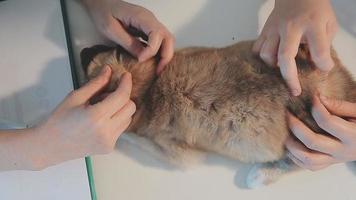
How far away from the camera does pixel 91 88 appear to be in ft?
3.08

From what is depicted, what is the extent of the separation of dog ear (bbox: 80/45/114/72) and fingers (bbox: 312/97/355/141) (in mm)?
458

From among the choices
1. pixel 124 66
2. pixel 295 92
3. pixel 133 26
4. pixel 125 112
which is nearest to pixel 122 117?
pixel 125 112

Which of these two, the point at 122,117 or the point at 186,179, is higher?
the point at 122,117

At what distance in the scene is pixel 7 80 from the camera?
1079 mm

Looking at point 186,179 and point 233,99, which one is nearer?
point 233,99

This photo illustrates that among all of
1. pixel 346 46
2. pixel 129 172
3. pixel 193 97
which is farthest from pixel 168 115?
pixel 346 46

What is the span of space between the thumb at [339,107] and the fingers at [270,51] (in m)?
0.12

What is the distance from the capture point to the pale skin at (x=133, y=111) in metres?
0.91

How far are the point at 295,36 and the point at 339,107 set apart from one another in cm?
17

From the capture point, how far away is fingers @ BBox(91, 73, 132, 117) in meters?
0.91

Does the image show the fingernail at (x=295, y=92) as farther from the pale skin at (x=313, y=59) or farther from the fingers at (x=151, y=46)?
the fingers at (x=151, y=46)

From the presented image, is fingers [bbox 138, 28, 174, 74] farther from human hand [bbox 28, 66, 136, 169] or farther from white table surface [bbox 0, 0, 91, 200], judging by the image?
white table surface [bbox 0, 0, 91, 200]

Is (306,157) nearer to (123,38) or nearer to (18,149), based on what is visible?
(123,38)

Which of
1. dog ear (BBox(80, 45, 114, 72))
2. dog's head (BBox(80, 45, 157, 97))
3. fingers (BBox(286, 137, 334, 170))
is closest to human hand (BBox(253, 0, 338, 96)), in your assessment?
fingers (BBox(286, 137, 334, 170))
